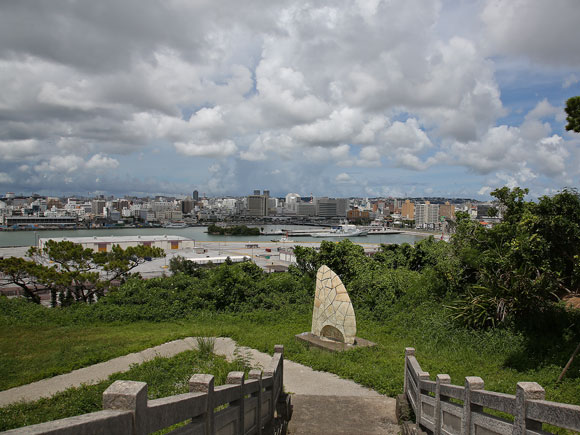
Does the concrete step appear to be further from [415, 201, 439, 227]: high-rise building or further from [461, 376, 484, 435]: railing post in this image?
[415, 201, 439, 227]: high-rise building

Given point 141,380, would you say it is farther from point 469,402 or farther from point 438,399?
point 469,402

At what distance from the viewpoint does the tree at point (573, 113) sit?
648 centimetres

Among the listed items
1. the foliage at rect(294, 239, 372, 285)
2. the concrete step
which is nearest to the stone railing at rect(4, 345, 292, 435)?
the concrete step

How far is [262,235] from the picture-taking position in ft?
337

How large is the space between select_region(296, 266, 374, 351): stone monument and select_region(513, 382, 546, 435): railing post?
629 cm

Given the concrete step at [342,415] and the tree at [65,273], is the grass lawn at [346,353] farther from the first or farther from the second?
the tree at [65,273]

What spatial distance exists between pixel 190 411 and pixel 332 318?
695 cm

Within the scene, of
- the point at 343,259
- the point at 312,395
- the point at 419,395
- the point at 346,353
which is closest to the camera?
the point at 419,395

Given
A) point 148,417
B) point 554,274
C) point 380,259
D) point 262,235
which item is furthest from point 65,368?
point 262,235

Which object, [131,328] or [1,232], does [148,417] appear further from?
[1,232]

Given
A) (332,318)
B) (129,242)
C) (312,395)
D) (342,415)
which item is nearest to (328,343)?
(332,318)

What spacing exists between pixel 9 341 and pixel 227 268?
648 cm

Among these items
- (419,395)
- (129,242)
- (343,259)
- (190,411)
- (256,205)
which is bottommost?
(129,242)

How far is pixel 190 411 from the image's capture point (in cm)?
247
